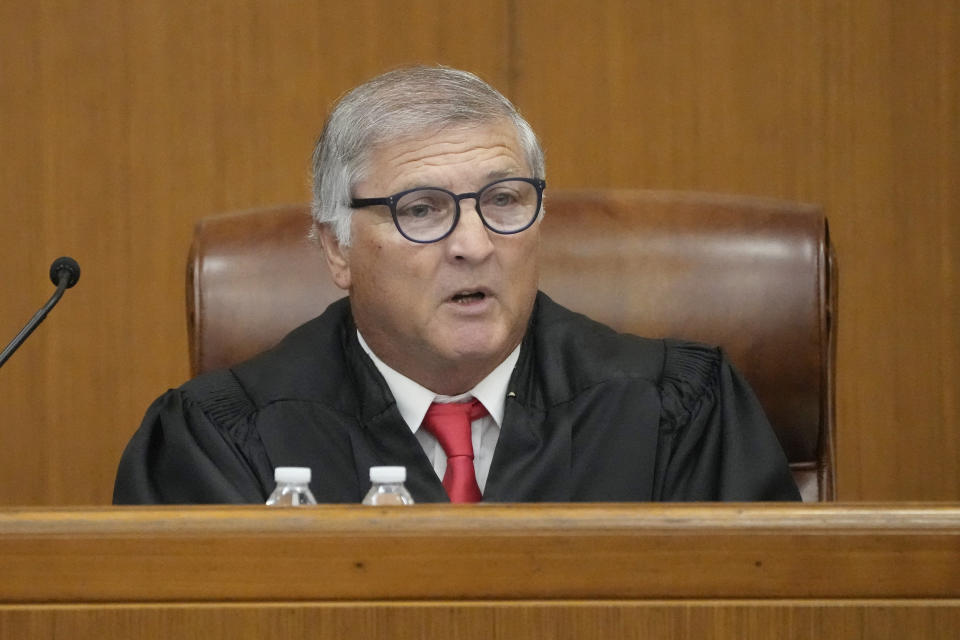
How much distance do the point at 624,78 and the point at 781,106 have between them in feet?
1.22

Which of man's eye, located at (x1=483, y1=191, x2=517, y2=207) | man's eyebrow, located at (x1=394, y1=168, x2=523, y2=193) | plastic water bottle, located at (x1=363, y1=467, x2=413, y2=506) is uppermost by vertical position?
man's eyebrow, located at (x1=394, y1=168, x2=523, y2=193)

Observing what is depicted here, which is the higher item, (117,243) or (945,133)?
(945,133)

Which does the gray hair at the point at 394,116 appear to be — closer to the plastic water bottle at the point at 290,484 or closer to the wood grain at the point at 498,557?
the plastic water bottle at the point at 290,484

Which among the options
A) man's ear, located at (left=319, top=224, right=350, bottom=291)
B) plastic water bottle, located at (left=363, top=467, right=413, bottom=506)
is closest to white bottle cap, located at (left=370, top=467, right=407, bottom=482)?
plastic water bottle, located at (left=363, top=467, right=413, bottom=506)

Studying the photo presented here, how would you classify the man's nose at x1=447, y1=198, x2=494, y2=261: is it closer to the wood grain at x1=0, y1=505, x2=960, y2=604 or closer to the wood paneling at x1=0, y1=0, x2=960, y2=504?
the wood grain at x1=0, y1=505, x2=960, y2=604

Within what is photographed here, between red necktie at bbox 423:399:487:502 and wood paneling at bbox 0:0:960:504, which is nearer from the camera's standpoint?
red necktie at bbox 423:399:487:502

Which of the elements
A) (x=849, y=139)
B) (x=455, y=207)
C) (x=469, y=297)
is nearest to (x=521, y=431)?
(x=469, y=297)

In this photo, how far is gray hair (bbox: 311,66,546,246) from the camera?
1.98 metres

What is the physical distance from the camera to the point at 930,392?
3213 millimetres

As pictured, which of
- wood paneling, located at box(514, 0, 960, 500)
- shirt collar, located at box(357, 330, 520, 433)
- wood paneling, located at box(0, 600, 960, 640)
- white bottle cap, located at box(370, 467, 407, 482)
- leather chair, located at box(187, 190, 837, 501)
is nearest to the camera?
wood paneling, located at box(0, 600, 960, 640)

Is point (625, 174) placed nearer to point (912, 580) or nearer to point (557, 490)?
point (557, 490)

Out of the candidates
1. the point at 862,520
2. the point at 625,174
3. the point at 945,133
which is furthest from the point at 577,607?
the point at 945,133

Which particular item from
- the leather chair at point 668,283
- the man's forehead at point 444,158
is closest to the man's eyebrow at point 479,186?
the man's forehead at point 444,158

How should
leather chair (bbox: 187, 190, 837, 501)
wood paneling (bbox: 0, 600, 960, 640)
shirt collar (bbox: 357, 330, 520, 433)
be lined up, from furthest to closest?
1. leather chair (bbox: 187, 190, 837, 501)
2. shirt collar (bbox: 357, 330, 520, 433)
3. wood paneling (bbox: 0, 600, 960, 640)
